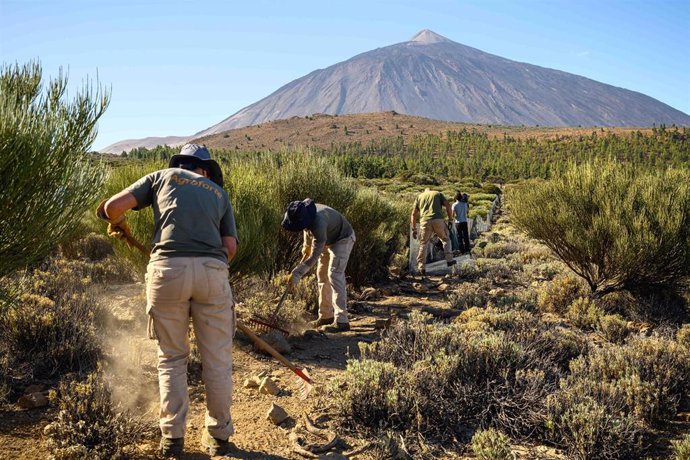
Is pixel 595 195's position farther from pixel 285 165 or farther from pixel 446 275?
pixel 285 165

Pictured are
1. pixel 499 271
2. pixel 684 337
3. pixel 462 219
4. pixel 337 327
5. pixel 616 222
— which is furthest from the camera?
pixel 462 219

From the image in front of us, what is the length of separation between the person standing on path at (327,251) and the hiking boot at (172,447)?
2.74 m

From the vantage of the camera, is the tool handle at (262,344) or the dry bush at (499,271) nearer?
the tool handle at (262,344)

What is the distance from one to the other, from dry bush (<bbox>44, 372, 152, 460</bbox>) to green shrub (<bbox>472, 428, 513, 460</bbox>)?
7.14 ft

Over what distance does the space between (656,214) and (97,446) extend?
7.46m

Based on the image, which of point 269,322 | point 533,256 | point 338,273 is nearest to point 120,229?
point 269,322

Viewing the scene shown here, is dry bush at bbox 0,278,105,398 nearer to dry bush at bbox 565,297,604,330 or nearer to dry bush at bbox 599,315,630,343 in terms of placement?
dry bush at bbox 599,315,630,343

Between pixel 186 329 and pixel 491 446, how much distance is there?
2153mm

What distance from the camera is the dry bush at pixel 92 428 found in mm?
2971

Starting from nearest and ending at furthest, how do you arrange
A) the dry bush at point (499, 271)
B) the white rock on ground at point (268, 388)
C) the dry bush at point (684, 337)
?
the white rock on ground at point (268, 388)
the dry bush at point (684, 337)
the dry bush at point (499, 271)

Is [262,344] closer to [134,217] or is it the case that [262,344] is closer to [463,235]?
[134,217]

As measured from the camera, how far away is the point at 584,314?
6988 mm

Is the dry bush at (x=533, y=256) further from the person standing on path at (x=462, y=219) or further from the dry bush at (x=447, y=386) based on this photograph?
the dry bush at (x=447, y=386)

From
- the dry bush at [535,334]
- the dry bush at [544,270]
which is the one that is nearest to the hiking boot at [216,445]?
the dry bush at [535,334]
